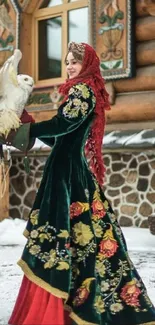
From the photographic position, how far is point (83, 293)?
259 centimetres

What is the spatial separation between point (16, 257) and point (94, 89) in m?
3.01

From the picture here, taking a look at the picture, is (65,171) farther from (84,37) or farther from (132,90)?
(84,37)

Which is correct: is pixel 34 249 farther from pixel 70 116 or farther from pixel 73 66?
pixel 73 66

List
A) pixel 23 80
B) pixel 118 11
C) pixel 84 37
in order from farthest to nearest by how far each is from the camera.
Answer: pixel 84 37 < pixel 118 11 < pixel 23 80

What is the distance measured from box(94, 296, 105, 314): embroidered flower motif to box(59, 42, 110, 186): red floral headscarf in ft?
2.08

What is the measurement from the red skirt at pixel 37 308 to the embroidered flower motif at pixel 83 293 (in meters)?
0.07

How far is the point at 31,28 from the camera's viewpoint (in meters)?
8.13

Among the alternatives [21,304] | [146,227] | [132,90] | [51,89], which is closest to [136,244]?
[146,227]

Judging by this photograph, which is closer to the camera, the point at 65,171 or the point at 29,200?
the point at 65,171

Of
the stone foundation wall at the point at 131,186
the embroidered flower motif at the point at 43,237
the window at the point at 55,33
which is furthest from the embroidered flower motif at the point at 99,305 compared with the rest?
the window at the point at 55,33

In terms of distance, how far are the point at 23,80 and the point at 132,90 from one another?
4.17 m

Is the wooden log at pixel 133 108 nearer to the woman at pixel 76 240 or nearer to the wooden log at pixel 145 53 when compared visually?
the wooden log at pixel 145 53

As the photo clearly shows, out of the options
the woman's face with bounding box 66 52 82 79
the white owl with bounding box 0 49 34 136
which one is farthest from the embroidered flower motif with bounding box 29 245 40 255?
the woman's face with bounding box 66 52 82 79

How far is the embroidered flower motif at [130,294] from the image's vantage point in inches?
106
